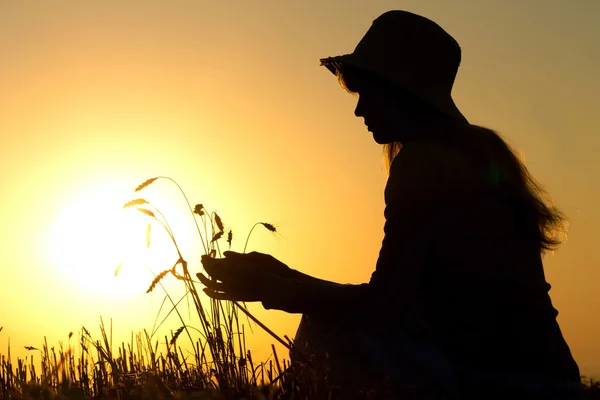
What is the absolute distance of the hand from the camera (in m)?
3.87

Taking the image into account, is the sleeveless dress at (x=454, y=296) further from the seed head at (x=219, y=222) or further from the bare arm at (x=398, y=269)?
the seed head at (x=219, y=222)

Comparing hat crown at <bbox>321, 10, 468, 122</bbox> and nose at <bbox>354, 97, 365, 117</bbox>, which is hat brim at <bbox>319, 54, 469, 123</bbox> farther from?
nose at <bbox>354, 97, 365, 117</bbox>

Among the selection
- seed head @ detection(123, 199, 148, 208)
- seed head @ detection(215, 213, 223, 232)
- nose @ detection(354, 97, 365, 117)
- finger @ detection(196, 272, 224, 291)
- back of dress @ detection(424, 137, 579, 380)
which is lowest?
back of dress @ detection(424, 137, 579, 380)

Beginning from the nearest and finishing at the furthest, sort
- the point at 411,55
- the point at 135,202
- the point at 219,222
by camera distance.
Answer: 1. the point at 411,55
2. the point at 135,202
3. the point at 219,222

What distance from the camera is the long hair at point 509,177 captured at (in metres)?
3.81

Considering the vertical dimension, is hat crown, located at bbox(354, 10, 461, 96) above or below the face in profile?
A: above

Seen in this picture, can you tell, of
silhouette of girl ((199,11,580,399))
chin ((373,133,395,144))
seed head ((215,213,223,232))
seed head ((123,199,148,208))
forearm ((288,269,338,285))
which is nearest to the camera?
silhouette of girl ((199,11,580,399))

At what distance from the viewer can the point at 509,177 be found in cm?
386

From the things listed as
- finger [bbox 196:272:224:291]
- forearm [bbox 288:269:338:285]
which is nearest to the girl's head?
forearm [bbox 288:269:338:285]

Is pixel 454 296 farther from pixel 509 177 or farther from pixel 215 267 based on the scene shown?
pixel 215 267

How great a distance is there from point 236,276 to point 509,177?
140cm

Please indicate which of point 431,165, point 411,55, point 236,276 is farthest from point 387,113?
point 236,276

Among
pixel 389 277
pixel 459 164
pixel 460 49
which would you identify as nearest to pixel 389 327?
pixel 389 277

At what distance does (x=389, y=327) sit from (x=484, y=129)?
1.14 meters
